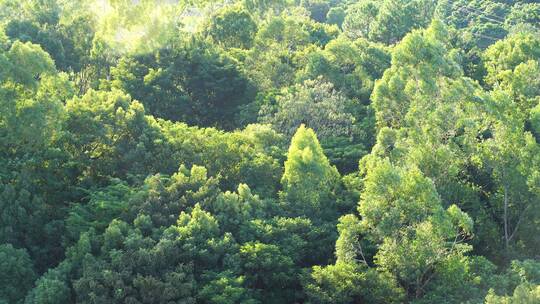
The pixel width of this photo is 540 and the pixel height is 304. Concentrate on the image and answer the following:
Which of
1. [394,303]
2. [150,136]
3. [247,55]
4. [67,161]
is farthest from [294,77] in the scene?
[394,303]

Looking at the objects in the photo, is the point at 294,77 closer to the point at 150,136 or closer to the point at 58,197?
the point at 150,136

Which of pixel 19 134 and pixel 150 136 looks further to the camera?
pixel 150 136

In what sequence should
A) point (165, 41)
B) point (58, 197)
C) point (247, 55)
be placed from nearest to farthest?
1. point (58, 197)
2. point (165, 41)
3. point (247, 55)

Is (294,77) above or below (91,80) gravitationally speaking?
below

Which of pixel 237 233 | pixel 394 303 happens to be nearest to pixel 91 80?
pixel 237 233

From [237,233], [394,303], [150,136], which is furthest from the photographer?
[150,136]

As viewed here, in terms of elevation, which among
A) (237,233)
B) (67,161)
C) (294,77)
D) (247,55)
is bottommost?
(237,233)
